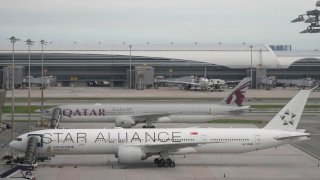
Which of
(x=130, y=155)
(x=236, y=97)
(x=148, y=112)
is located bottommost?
(x=130, y=155)

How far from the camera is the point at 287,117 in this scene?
Result: 48250 mm

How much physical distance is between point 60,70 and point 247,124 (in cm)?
12769

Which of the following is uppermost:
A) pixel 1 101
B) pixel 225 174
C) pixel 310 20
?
pixel 310 20

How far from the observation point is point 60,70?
19600 cm

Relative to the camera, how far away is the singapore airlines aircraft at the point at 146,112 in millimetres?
70812

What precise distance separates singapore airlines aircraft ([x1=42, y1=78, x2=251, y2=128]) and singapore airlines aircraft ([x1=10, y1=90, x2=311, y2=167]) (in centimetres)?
2307

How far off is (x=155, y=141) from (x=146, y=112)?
2499 cm

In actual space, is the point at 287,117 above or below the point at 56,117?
above

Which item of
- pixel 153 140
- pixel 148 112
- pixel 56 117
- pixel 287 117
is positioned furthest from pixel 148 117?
pixel 287 117

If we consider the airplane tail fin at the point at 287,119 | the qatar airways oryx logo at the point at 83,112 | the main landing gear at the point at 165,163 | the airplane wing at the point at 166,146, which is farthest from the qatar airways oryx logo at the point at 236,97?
the main landing gear at the point at 165,163

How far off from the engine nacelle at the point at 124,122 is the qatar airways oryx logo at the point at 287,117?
1032 inches

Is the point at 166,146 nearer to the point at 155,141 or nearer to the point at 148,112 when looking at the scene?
the point at 155,141

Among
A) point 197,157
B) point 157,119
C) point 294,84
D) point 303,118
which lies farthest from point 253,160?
point 294,84

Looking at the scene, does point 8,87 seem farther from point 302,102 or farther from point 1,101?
point 302,102
